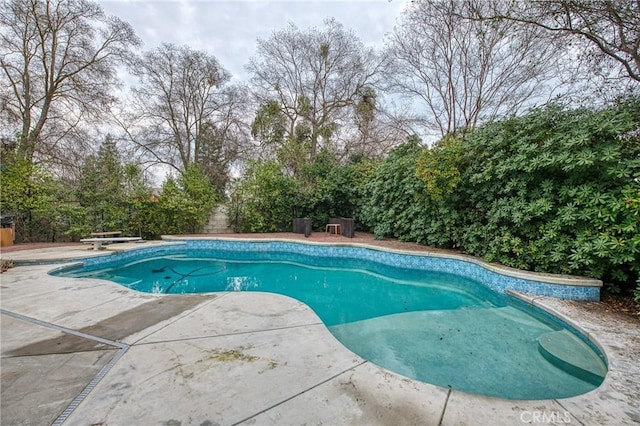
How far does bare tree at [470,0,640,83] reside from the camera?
13.3ft

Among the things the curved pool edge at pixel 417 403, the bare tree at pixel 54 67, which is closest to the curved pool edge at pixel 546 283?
the curved pool edge at pixel 417 403

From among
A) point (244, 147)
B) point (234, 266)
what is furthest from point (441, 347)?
point (244, 147)

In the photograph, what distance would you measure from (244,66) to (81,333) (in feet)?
45.9

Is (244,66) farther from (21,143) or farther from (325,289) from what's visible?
(325,289)

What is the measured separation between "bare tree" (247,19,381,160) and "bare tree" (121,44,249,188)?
6.16ft

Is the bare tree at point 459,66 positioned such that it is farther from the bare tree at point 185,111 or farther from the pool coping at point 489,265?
the bare tree at point 185,111

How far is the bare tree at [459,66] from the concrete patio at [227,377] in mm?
8971

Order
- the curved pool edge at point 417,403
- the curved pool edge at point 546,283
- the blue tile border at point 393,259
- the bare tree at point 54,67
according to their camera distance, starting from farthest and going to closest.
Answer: the bare tree at point 54,67, the blue tile border at point 393,259, the curved pool edge at point 546,283, the curved pool edge at point 417,403

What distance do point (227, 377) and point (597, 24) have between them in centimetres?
735

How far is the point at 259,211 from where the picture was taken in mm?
10227

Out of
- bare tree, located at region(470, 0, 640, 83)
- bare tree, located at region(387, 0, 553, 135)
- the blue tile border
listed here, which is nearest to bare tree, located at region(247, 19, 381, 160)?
bare tree, located at region(387, 0, 553, 135)

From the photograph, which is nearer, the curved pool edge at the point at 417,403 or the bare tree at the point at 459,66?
the curved pool edge at the point at 417,403

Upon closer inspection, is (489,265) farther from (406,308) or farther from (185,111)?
(185,111)

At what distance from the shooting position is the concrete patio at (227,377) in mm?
1412
